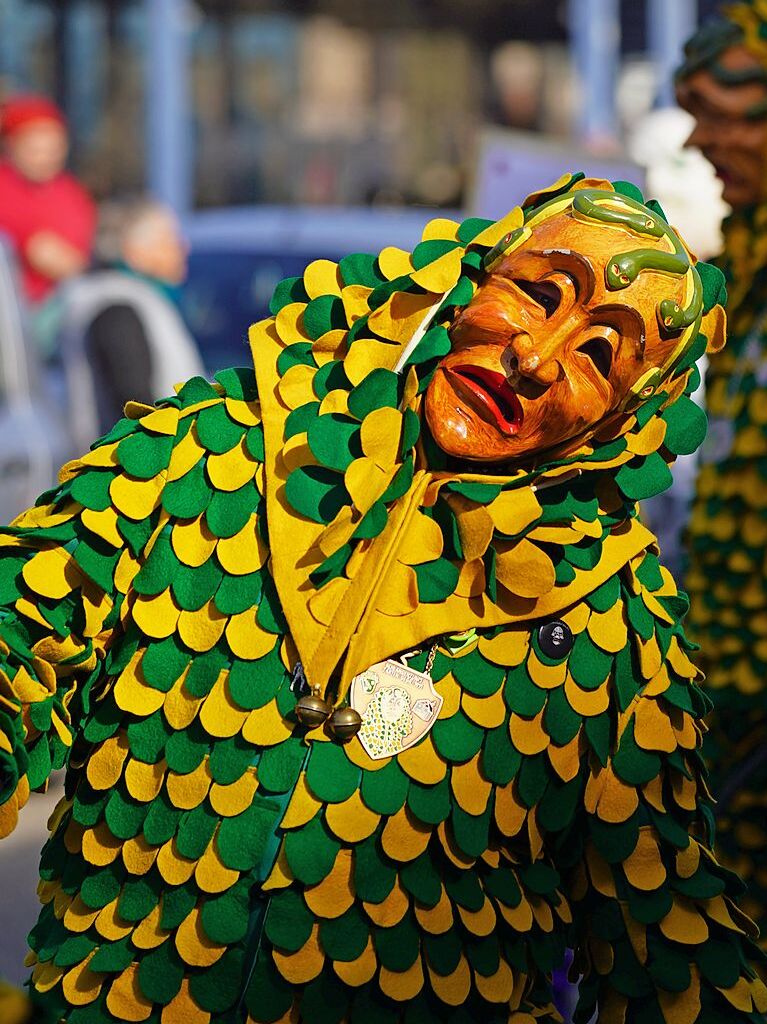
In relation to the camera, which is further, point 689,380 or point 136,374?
point 136,374

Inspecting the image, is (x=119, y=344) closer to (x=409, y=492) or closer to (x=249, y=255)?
(x=249, y=255)

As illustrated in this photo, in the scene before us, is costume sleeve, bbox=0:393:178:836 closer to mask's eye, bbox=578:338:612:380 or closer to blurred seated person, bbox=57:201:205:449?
mask's eye, bbox=578:338:612:380

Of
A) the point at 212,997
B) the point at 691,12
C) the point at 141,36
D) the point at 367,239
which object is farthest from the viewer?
the point at 691,12

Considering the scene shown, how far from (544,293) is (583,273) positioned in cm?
6

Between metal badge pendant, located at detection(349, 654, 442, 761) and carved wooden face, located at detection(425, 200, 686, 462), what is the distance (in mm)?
278

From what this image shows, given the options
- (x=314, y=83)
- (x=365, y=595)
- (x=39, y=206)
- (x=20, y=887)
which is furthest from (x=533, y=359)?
(x=314, y=83)

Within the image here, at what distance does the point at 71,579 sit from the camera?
2039 millimetres

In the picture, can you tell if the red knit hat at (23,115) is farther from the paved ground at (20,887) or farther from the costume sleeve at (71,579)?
the costume sleeve at (71,579)

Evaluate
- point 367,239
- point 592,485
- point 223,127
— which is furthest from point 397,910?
point 223,127

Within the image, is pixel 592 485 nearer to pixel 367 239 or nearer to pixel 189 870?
pixel 189 870

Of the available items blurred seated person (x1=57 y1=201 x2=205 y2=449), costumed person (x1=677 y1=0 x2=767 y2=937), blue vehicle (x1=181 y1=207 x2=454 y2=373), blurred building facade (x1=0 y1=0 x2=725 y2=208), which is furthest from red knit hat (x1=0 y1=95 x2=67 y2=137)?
costumed person (x1=677 y1=0 x2=767 y2=937)

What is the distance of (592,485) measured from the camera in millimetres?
2131

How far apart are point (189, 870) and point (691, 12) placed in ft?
38.3

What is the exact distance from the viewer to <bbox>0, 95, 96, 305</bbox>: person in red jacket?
27.9ft
